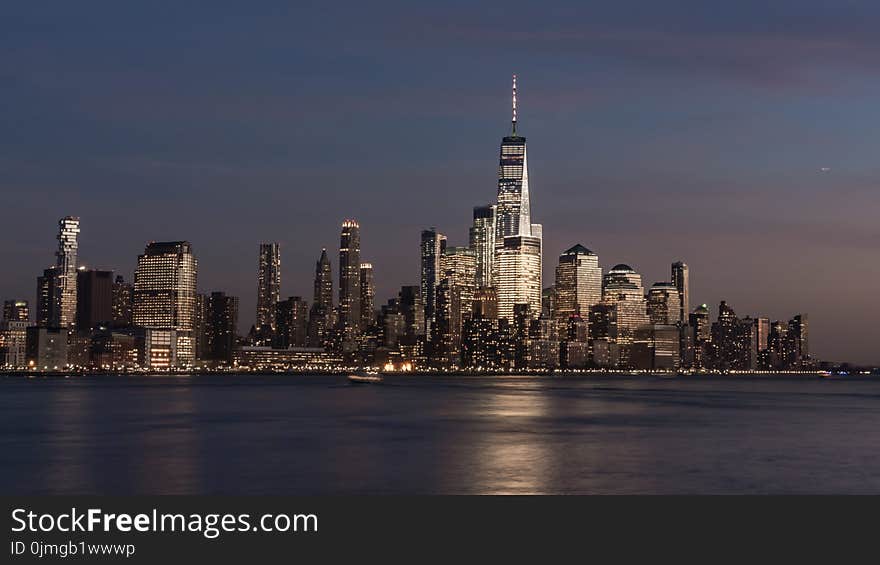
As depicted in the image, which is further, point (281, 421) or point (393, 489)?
point (281, 421)

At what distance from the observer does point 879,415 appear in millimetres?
116188

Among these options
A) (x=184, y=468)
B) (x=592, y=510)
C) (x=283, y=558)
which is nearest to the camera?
(x=283, y=558)

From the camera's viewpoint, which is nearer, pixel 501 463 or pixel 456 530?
pixel 456 530

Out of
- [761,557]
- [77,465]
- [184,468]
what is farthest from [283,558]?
[77,465]

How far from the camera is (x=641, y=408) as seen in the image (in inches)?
5089

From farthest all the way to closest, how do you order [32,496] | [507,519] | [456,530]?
Answer: 1. [32,496]
2. [507,519]
3. [456,530]

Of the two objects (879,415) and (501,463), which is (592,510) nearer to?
(501,463)

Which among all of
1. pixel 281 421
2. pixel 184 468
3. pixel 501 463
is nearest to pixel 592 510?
pixel 501 463

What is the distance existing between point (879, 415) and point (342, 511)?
3668 inches

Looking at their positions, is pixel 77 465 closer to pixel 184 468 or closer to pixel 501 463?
pixel 184 468

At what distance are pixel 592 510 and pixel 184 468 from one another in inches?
1010

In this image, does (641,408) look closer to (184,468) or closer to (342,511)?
(184,468)

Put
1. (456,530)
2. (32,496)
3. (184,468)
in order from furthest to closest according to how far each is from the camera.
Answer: (184,468)
(32,496)
(456,530)

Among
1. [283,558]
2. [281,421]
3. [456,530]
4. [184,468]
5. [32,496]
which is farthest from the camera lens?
[281,421]
